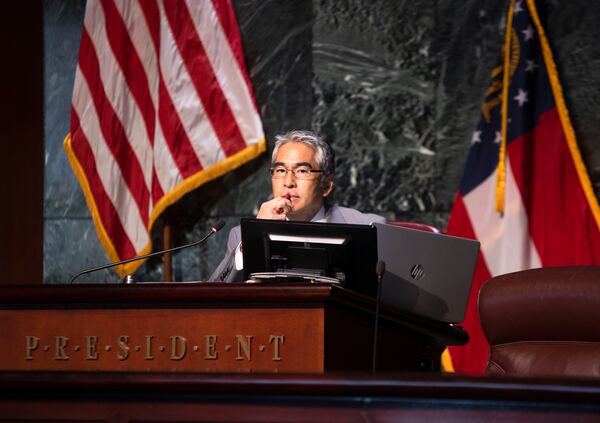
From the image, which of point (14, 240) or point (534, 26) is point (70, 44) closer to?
point (14, 240)

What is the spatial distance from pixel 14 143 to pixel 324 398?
14.3 ft

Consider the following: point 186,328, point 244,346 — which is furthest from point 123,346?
point 244,346

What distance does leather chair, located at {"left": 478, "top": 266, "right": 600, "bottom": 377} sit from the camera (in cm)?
263

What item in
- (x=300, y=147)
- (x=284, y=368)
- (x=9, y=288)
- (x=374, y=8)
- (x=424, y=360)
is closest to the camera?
(x=284, y=368)

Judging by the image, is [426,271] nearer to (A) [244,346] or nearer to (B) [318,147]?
(A) [244,346]

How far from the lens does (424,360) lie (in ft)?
9.11

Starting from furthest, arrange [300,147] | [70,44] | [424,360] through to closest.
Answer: [70,44] < [300,147] < [424,360]

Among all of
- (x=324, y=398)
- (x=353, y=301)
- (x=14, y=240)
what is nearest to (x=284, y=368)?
(x=353, y=301)

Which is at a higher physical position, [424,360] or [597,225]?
[597,225]

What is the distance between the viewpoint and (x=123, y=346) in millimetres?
2334

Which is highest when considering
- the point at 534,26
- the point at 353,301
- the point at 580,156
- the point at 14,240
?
the point at 534,26

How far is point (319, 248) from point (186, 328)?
0.49 meters

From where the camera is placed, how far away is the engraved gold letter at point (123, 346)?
7.65 feet

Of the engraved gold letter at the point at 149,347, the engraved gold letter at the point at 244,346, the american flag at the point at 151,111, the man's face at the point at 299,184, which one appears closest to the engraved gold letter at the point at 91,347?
the engraved gold letter at the point at 149,347
